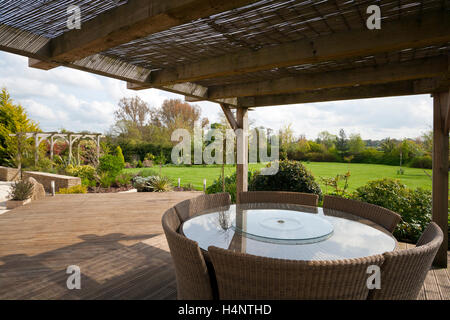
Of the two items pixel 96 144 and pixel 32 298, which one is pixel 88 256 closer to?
pixel 32 298

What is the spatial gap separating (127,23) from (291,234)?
1.83 meters

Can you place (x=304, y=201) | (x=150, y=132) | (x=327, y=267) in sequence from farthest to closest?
(x=150, y=132) < (x=304, y=201) < (x=327, y=267)

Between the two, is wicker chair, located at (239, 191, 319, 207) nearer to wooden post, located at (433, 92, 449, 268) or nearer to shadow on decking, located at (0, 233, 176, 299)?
shadow on decking, located at (0, 233, 176, 299)

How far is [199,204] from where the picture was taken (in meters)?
2.90

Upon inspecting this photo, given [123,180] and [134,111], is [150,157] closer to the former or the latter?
[123,180]

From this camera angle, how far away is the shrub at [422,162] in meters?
6.80

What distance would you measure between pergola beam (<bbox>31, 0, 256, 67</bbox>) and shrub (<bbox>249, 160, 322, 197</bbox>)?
13.6 ft

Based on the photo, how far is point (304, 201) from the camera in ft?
11.3

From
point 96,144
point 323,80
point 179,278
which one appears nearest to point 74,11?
point 179,278

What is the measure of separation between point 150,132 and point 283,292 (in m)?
16.8

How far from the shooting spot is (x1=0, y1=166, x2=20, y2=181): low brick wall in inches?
413

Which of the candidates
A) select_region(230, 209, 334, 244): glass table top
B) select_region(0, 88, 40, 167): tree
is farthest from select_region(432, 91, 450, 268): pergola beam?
select_region(0, 88, 40, 167): tree

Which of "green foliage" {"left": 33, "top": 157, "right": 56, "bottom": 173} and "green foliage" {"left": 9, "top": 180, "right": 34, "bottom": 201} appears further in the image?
"green foliage" {"left": 33, "top": 157, "right": 56, "bottom": 173}

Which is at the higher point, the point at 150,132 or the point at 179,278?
the point at 150,132
